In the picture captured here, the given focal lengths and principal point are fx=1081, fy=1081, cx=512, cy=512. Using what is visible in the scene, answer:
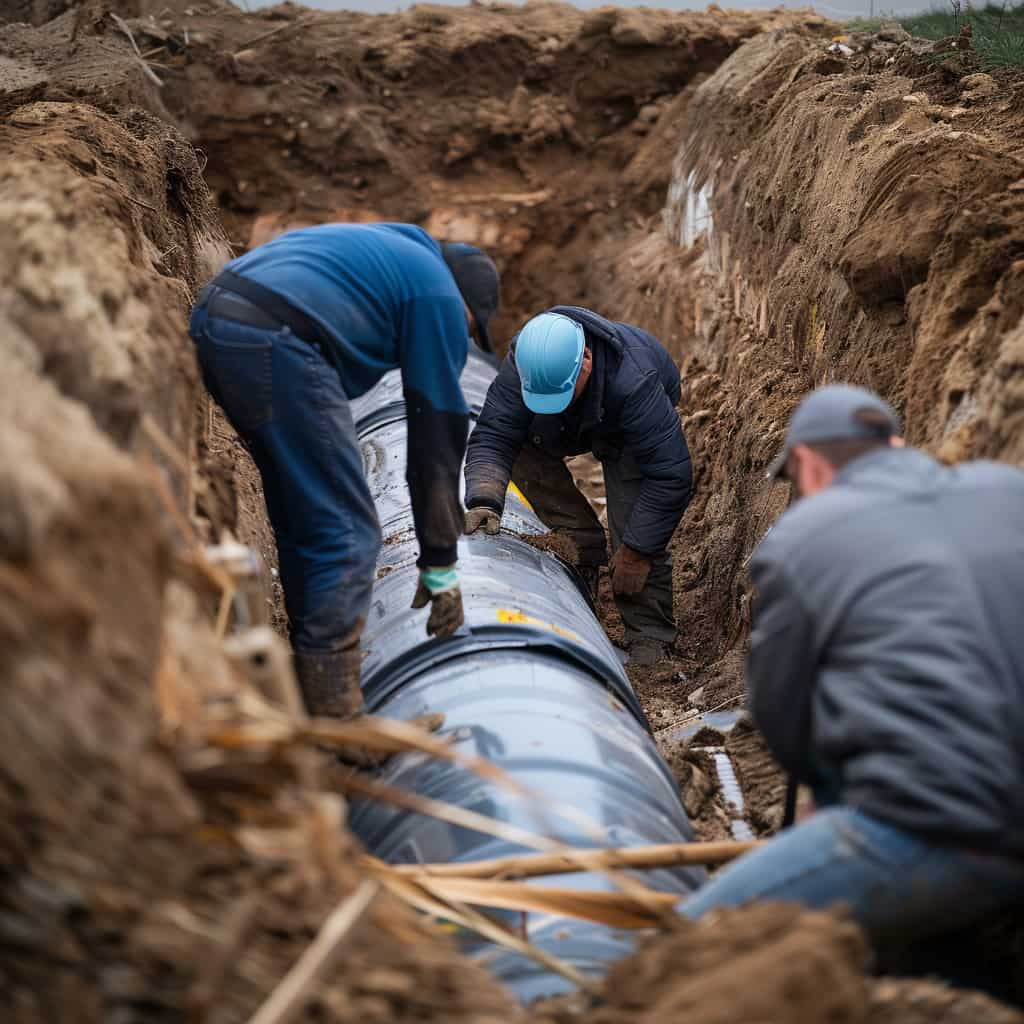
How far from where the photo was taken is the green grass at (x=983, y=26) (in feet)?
20.1

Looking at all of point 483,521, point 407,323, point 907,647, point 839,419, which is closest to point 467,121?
point 483,521

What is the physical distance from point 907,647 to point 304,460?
82.5 inches

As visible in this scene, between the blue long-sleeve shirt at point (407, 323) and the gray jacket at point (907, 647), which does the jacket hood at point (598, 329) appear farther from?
the gray jacket at point (907, 647)

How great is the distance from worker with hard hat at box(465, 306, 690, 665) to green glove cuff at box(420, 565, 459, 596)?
108 cm

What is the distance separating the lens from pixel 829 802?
2.48 meters

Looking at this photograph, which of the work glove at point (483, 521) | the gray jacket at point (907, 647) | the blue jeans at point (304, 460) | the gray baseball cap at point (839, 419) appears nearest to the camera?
the gray jacket at point (907, 647)

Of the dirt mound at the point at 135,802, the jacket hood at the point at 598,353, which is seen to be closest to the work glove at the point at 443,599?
the dirt mound at the point at 135,802

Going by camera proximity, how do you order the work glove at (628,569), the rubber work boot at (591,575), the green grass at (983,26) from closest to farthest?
the work glove at (628,569)
the rubber work boot at (591,575)
the green grass at (983,26)

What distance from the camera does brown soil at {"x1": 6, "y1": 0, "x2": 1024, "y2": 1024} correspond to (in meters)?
1.73

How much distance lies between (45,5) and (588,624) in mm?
10660

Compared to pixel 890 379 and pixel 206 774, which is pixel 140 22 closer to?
pixel 890 379

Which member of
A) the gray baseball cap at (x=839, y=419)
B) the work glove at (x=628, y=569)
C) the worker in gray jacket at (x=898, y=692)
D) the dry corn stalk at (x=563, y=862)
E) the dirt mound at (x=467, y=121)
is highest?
the dirt mound at (x=467, y=121)

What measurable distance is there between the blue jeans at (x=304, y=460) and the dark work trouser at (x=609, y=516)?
223cm

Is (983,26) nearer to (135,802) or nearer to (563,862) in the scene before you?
(563,862)
